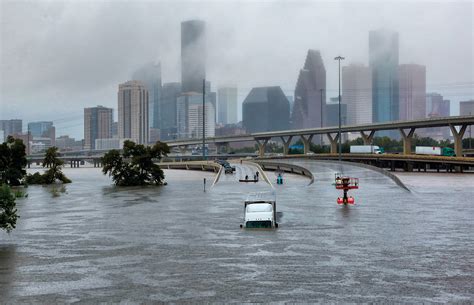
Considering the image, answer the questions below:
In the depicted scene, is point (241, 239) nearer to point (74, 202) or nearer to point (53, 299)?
point (53, 299)

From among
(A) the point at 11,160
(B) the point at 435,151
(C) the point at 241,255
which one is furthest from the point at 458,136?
(C) the point at 241,255

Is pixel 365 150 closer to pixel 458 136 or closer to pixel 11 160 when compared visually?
pixel 458 136

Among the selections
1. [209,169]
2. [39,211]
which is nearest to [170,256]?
[39,211]

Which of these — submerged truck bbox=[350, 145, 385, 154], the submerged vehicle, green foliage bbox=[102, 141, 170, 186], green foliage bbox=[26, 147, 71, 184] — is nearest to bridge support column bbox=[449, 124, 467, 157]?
submerged truck bbox=[350, 145, 385, 154]

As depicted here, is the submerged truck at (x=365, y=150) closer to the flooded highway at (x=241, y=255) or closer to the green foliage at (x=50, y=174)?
the green foliage at (x=50, y=174)

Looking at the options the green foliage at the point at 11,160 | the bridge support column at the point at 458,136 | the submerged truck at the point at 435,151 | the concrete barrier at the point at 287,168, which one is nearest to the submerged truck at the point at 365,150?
the submerged truck at the point at 435,151

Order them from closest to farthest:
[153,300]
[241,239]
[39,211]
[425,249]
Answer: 1. [153,300]
2. [425,249]
3. [241,239]
4. [39,211]
